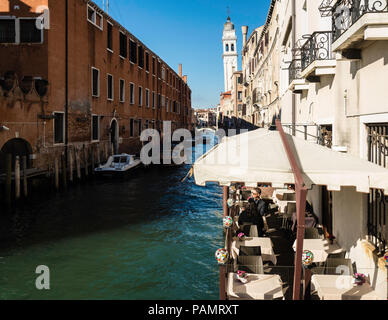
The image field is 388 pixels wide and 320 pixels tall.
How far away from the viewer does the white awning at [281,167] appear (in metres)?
3.92

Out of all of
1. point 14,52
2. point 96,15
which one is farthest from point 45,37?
point 96,15

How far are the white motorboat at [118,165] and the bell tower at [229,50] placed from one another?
3055 inches

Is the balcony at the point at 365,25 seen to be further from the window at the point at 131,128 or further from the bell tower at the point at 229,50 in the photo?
the bell tower at the point at 229,50


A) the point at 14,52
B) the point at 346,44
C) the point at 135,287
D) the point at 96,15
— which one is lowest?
the point at 135,287

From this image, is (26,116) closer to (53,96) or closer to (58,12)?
(53,96)

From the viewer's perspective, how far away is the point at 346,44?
5.37m

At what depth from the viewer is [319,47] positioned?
7.93 metres

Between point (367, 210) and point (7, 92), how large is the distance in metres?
14.1

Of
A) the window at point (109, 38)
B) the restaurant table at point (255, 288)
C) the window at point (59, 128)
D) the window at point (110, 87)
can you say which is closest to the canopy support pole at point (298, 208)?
the restaurant table at point (255, 288)

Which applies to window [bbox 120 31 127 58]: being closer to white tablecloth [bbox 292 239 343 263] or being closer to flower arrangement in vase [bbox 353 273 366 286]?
white tablecloth [bbox 292 239 343 263]

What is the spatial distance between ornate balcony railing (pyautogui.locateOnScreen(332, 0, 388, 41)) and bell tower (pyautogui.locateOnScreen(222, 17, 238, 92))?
90.7 m

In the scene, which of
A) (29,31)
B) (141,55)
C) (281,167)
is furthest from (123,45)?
(281,167)

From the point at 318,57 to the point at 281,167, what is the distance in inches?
193
